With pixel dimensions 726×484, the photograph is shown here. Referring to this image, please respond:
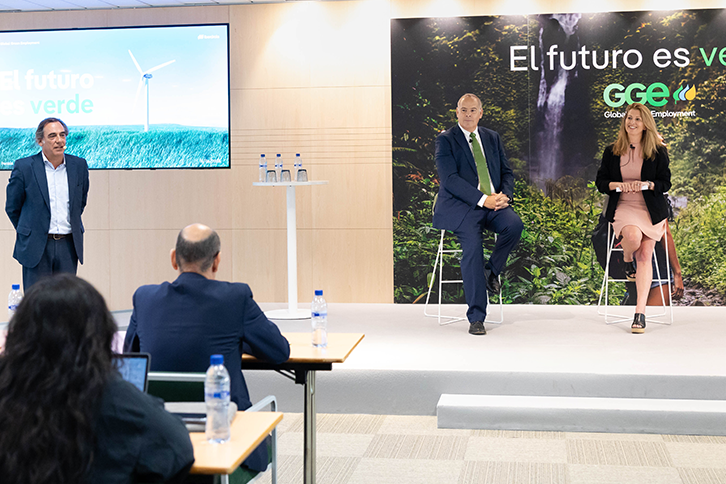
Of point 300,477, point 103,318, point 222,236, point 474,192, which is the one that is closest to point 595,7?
point 474,192

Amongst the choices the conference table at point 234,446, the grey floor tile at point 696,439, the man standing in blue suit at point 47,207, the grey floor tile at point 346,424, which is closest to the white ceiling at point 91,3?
the man standing in blue suit at point 47,207

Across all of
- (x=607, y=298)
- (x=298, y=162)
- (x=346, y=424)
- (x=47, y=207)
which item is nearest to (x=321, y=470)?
(x=346, y=424)

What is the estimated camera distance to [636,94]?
20.7 ft

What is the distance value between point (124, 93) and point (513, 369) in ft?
15.2

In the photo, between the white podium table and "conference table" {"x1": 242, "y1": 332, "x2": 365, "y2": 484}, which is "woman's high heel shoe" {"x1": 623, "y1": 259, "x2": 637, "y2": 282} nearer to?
the white podium table

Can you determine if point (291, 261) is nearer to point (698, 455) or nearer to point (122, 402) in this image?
point (698, 455)

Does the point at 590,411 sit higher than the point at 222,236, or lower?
lower

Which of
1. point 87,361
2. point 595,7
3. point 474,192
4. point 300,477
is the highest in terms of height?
point 595,7

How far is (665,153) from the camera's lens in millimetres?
5188

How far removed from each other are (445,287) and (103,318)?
17.6ft

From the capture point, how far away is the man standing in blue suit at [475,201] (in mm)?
5129

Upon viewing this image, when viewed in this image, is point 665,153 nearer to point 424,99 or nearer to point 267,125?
point 424,99

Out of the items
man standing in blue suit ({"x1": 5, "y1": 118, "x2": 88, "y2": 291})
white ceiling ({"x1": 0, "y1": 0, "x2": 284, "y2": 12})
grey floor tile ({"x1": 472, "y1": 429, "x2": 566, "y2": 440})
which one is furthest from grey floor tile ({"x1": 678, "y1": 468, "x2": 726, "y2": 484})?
white ceiling ({"x1": 0, "y1": 0, "x2": 284, "y2": 12})

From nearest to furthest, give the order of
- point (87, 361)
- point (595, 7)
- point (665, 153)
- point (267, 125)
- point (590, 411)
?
point (87, 361) → point (590, 411) → point (665, 153) → point (595, 7) → point (267, 125)
